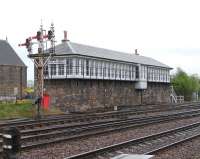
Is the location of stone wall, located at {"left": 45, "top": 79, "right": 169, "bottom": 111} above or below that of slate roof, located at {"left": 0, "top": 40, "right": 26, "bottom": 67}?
below

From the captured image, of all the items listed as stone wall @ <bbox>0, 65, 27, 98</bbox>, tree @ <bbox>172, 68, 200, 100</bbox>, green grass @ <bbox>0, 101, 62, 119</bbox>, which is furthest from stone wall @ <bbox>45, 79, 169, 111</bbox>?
stone wall @ <bbox>0, 65, 27, 98</bbox>

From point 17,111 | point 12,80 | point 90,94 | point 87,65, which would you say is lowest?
point 17,111

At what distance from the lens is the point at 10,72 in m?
67.9

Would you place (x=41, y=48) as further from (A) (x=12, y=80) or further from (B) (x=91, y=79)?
(A) (x=12, y=80)

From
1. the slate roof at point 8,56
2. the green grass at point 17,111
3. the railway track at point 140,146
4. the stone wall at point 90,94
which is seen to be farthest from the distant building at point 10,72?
the railway track at point 140,146

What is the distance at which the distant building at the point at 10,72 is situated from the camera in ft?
218

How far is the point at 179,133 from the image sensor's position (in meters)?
18.4

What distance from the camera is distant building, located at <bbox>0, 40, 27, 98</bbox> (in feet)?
218

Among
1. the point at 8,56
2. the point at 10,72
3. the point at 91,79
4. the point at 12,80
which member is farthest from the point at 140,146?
the point at 8,56

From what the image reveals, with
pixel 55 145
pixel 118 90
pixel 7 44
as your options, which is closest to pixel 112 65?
pixel 118 90

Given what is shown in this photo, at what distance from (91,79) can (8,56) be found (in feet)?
94.5

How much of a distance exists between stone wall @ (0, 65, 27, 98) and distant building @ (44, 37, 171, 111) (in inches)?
802

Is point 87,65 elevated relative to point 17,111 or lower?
elevated

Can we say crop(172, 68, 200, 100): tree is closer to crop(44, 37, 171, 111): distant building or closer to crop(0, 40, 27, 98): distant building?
crop(44, 37, 171, 111): distant building
